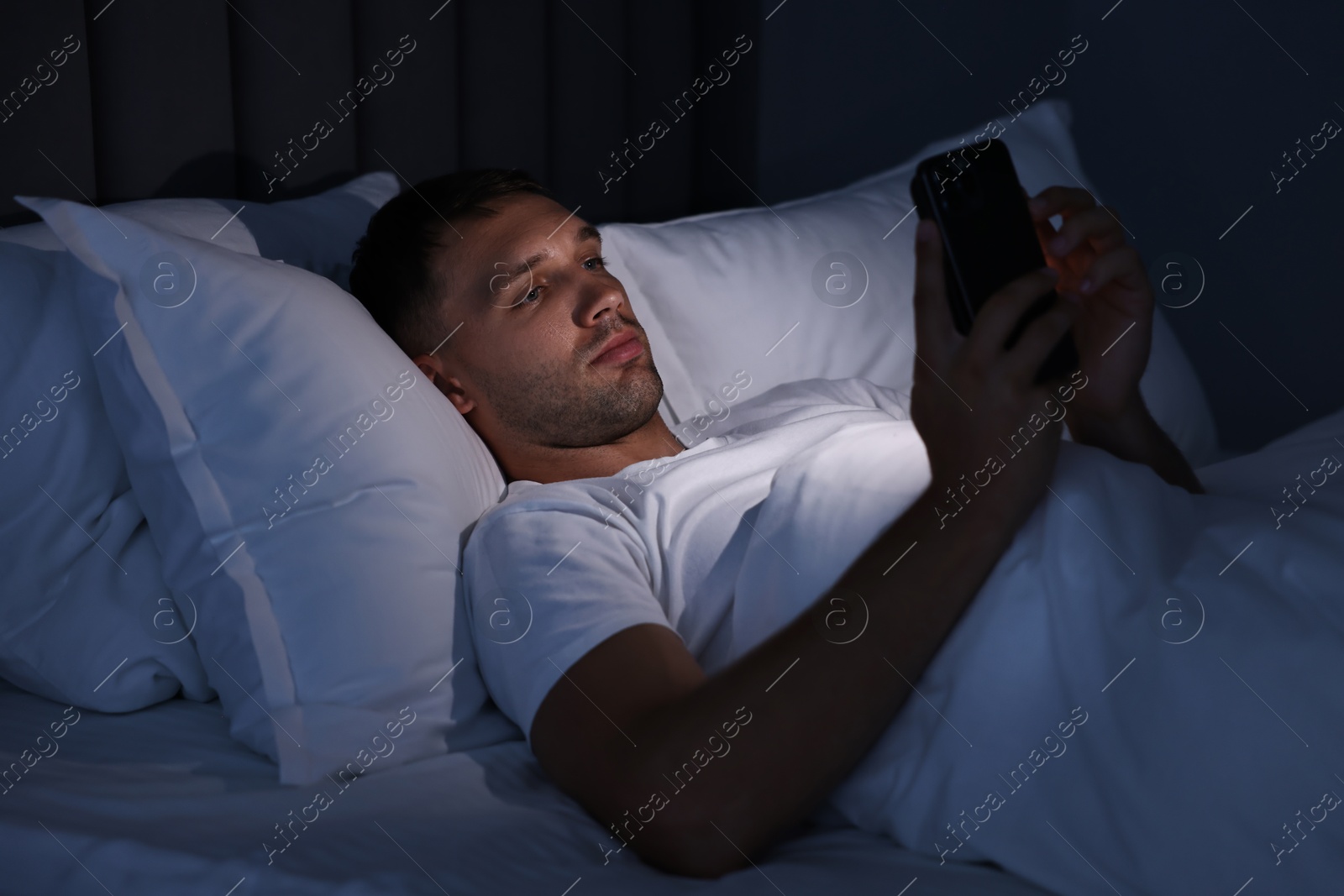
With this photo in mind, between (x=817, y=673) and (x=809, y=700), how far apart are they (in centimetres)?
2

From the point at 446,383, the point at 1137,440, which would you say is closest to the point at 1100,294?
the point at 1137,440

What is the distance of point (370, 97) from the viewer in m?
1.26

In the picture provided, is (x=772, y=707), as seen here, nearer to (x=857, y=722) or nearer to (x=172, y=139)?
(x=857, y=722)

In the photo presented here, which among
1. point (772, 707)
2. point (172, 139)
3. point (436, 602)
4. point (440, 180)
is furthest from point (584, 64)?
point (772, 707)

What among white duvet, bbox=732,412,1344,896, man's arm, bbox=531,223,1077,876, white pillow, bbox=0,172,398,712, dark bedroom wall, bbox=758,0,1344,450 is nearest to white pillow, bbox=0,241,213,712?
white pillow, bbox=0,172,398,712

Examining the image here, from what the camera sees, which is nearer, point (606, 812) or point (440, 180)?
point (606, 812)

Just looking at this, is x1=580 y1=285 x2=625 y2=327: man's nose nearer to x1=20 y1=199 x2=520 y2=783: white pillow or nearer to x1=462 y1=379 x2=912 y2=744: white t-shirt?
x1=462 y1=379 x2=912 y2=744: white t-shirt

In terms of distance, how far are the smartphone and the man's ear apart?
1.81ft

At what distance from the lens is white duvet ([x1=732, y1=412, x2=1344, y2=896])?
581 millimetres

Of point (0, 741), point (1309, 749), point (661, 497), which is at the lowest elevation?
point (1309, 749)

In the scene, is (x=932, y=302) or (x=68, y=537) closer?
(x=932, y=302)

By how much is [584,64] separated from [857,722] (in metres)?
1.16

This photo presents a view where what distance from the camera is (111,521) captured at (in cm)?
85

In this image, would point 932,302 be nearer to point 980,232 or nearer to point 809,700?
point 980,232
